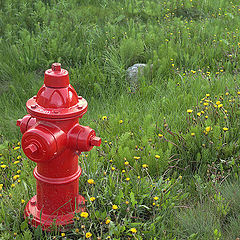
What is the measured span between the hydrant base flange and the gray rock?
224cm

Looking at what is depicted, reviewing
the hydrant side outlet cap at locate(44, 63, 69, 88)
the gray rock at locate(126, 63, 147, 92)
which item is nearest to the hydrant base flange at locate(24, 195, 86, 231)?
the hydrant side outlet cap at locate(44, 63, 69, 88)

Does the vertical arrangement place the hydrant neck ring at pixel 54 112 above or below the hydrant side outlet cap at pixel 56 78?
below

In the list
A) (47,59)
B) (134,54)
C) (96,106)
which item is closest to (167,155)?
(96,106)

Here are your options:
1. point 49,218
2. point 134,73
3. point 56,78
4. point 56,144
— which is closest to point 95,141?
point 56,144

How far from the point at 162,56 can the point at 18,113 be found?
2.01 meters

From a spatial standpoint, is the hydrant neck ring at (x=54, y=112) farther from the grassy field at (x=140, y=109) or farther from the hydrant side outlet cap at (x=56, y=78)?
the grassy field at (x=140, y=109)

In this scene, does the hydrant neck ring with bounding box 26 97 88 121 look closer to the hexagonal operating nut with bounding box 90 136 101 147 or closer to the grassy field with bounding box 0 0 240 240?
the hexagonal operating nut with bounding box 90 136 101 147

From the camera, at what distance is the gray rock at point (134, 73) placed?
4273 millimetres

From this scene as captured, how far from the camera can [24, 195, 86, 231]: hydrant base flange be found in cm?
217

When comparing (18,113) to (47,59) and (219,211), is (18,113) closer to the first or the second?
(47,59)

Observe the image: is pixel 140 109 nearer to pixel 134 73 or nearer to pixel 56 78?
pixel 134 73

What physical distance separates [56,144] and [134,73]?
264 cm

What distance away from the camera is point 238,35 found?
4.98m

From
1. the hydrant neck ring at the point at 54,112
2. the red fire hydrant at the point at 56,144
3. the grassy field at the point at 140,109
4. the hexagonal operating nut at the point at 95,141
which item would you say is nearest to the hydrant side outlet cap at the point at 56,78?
the red fire hydrant at the point at 56,144
